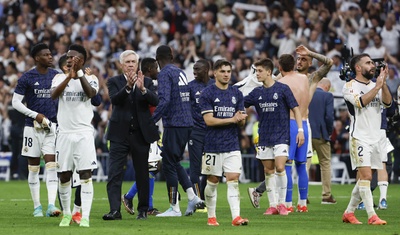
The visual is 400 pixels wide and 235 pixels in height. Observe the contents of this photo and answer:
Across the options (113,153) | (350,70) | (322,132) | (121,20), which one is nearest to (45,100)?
(113,153)

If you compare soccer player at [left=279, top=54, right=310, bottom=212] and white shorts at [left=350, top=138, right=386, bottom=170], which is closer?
white shorts at [left=350, top=138, right=386, bottom=170]

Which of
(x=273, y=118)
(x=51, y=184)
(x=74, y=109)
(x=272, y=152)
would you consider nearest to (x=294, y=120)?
(x=273, y=118)

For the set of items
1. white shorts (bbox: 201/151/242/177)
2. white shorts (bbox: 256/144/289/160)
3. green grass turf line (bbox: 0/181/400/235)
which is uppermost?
white shorts (bbox: 256/144/289/160)

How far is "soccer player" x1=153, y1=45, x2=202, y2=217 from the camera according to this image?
16.7 meters

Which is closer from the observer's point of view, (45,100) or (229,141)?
(229,141)

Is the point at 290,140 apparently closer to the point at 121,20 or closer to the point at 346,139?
the point at 346,139

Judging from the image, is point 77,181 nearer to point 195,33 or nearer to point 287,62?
point 287,62

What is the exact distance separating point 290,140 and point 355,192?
275 cm

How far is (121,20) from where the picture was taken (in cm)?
3472

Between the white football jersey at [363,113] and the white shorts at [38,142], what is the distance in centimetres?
502

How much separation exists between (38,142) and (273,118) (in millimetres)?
3865

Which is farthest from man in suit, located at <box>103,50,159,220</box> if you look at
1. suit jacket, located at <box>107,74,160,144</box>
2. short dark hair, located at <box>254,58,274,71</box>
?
short dark hair, located at <box>254,58,274,71</box>

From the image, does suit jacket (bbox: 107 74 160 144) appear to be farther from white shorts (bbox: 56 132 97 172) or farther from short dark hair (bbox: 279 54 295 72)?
short dark hair (bbox: 279 54 295 72)

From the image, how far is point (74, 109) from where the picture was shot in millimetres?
14273
